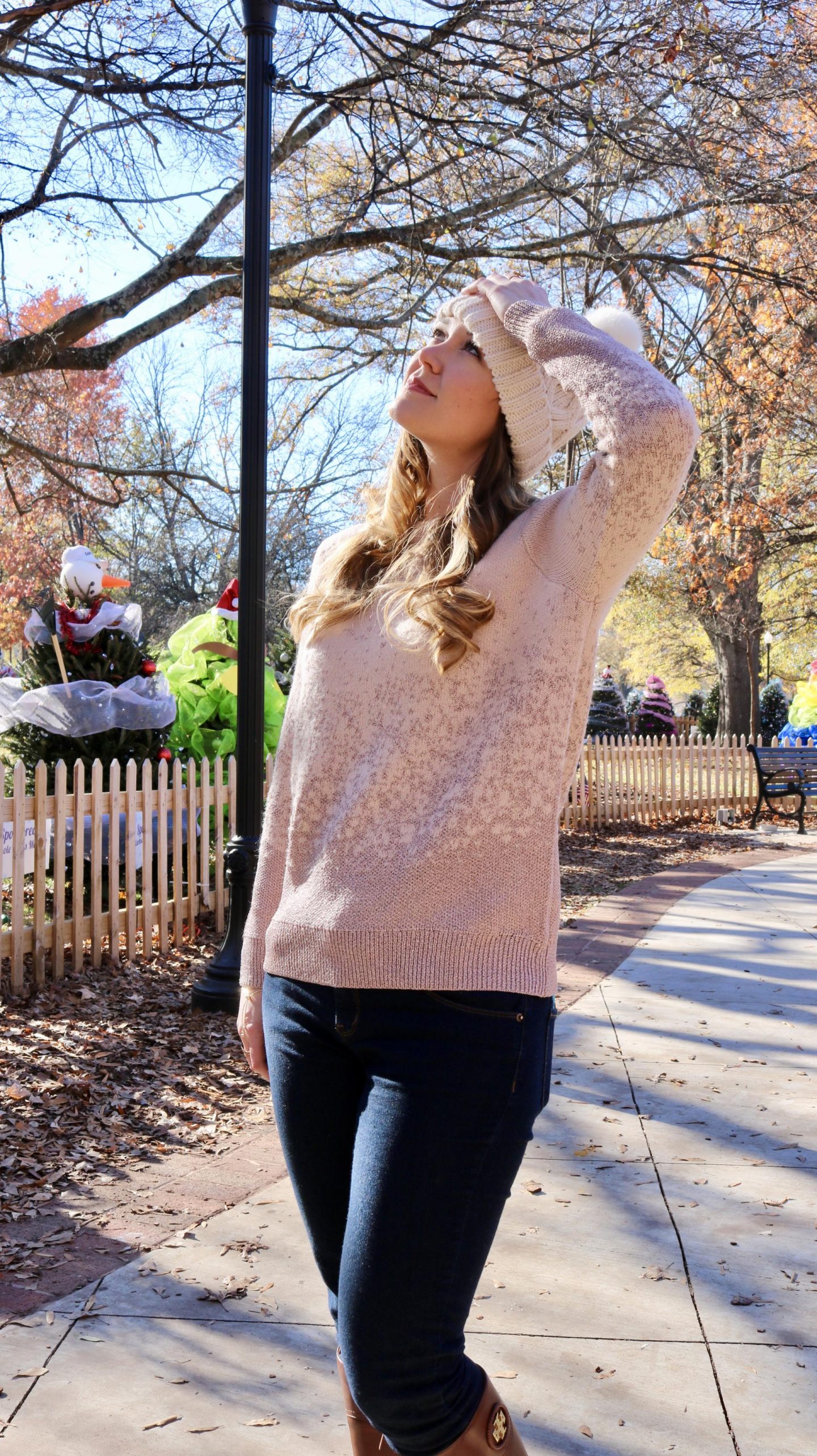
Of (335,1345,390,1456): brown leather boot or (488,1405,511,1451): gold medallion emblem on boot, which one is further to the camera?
(335,1345,390,1456): brown leather boot

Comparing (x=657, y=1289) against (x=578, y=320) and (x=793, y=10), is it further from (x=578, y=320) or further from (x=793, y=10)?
(x=793, y=10)

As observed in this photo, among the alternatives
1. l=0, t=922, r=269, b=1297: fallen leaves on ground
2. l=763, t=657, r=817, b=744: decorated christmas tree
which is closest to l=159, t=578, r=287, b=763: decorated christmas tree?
l=0, t=922, r=269, b=1297: fallen leaves on ground

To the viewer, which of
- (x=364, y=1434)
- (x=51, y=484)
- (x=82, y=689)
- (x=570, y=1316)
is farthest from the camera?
(x=51, y=484)

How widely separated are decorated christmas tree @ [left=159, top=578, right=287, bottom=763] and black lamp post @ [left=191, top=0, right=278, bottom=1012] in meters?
3.41

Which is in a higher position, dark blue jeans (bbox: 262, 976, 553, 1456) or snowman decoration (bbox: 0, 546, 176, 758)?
snowman decoration (bbox: 0, 546, 176, 758)

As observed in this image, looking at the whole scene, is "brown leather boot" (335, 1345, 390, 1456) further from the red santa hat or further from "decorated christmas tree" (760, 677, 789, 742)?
"decorated christmas tree" (760, 677, 789, 742)

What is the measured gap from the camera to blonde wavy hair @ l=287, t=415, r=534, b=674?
68.1 inches

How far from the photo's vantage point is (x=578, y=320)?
6.25 ft

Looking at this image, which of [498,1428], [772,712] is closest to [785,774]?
[772,712]

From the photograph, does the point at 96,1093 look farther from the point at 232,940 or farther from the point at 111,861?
the point at 111,861

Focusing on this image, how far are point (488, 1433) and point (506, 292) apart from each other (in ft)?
5.60

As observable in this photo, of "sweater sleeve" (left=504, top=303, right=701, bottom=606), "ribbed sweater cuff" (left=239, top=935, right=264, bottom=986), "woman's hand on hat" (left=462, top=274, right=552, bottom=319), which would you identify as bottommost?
"ribbed sweater cuff" (left=239, top=935, right=264, bottom=986)

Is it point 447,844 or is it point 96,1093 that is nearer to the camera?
point 447,844

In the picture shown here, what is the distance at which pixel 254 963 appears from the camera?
6.74 ft
